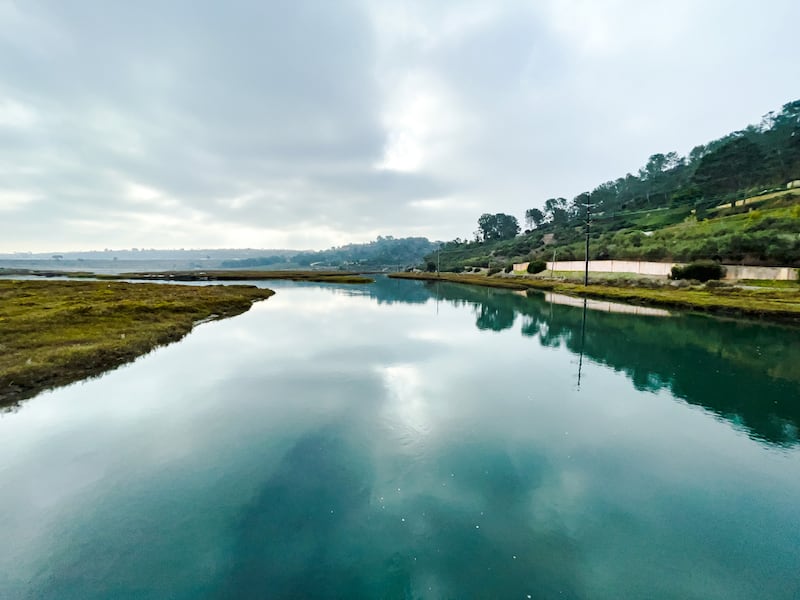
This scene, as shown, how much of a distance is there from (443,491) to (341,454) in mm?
4026

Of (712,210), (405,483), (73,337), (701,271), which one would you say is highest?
(712,210)

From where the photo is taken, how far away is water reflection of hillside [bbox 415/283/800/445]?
16734mm

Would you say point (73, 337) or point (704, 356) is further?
point (73, 337)

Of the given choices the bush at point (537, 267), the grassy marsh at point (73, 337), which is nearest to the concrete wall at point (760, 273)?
the bush at point (537, 267)

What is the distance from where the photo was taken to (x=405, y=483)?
10.9m

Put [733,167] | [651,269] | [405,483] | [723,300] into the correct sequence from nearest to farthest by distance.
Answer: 1. [405,483]
2. [723,300]
3. [651,269]
4. [733,167]

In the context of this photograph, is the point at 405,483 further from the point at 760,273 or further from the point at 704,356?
the point at 760,273

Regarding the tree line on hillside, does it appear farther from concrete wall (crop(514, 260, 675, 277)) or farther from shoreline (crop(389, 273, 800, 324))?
shoreline (crop(389, 273, 800, 324))

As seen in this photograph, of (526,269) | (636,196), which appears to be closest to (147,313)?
(526,269)

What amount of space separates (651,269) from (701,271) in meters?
11.6

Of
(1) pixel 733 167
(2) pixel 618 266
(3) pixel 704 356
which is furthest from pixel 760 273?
(1) pixel 733 167

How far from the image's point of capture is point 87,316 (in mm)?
32344

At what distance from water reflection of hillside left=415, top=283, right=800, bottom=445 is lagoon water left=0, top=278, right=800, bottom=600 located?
0.78 feet

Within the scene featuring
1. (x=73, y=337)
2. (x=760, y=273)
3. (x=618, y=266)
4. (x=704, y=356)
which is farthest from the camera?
(x=618, y=266)
